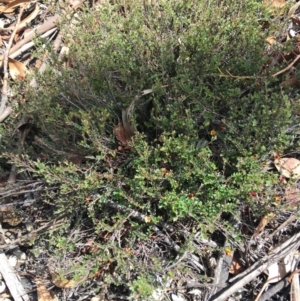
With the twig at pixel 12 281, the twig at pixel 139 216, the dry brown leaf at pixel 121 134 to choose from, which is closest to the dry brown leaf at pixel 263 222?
the twig at pixel 139 216

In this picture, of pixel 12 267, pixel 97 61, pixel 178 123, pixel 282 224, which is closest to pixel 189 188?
pixel 178 123

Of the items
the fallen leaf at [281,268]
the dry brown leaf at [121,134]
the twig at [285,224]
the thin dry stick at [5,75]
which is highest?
the thin dry stick at [5,75]

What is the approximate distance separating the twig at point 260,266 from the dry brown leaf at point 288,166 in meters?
0.29

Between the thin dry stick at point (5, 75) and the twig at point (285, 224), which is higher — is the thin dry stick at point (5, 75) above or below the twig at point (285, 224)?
above

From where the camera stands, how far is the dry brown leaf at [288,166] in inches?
88.0

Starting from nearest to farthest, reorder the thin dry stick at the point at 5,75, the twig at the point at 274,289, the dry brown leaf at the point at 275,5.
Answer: the twig at the point at 274,289 < the dry brown leaf at the point at 275,5 < the thin dry stick at the point at 5,75

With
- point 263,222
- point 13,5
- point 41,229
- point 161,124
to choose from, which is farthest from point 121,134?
point 13,5

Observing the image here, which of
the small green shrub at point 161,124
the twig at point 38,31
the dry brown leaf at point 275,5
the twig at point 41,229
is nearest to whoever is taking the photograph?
the small green shrub at point 161,124

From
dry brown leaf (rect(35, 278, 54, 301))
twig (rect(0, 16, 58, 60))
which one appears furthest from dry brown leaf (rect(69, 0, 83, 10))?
dry brown leaf (rect(35, 278, 54, 301))

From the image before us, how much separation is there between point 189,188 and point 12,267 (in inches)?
41.5

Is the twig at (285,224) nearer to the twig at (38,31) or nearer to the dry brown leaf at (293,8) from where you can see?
the dry brown leaf at (293,8)

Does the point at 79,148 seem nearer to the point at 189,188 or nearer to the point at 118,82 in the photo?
the point at 118,82

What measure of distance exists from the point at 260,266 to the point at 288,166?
1.66 feet

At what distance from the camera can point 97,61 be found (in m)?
2.44
